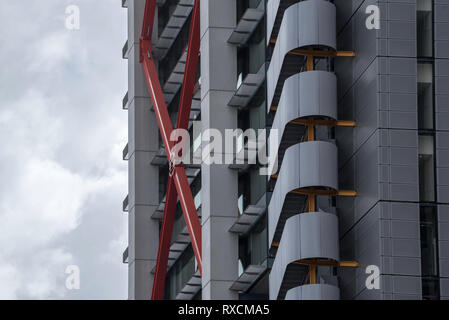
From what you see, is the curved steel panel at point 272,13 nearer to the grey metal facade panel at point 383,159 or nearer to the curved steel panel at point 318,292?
the grey metal facade panel at point 383,159

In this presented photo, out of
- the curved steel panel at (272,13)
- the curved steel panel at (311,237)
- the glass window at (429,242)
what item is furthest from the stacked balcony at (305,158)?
the glass window at (429,242)

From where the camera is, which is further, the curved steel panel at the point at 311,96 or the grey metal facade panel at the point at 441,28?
the curved steel panel at the point at 311,96

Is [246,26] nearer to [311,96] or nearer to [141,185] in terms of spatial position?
[311,96]

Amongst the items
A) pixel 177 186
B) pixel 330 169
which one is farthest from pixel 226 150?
pixel 330 169

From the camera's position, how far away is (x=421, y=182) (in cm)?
4972

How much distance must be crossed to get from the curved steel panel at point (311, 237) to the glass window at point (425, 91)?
13.9 feet

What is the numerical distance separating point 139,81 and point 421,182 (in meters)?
39.9

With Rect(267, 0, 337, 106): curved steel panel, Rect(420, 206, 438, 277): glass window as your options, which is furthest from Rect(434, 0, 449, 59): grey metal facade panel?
Rect(420, 206, 438, 277): glass window

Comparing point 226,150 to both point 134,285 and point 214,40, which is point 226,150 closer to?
point 214,40

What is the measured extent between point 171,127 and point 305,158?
29.4 meters

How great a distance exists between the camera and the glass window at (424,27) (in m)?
50.6

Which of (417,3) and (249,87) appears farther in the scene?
(249,87)

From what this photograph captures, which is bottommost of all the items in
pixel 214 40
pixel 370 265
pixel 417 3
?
pixel 370 265

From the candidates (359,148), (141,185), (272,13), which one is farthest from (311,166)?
(141,185)
